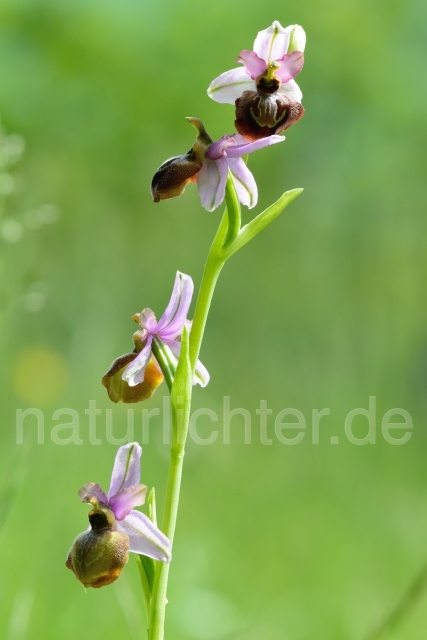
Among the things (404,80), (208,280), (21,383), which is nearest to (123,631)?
(208,280)

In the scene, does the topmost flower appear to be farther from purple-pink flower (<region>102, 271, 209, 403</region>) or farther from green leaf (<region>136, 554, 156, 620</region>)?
green leaf (<region>136, 554, 156, 620</region>)

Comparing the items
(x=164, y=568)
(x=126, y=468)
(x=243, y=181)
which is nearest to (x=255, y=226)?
(x=243, y=181)

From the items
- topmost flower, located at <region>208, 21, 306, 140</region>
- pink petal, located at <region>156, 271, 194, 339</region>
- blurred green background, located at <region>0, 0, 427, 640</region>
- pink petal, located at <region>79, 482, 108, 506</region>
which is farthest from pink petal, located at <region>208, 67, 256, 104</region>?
pink petal, located at <region>79, 482, 108, 506</region>

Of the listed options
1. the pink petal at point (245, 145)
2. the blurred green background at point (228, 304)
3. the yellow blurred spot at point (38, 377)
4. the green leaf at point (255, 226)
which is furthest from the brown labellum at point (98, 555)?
the yellow blurred spot at point (38, 377)

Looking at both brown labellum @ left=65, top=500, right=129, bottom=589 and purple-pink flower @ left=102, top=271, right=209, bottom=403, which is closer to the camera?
Result: brown labellum @ left=65, top=500, right=129, bottom=589

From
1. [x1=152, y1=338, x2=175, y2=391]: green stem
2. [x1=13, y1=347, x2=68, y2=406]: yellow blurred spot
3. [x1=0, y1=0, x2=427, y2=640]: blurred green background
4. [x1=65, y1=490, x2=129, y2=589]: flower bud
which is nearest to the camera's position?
[x1=65, y1=490, x2=129, y2=589]: flower bud

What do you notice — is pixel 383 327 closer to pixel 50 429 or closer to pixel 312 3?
pixel 50 429
